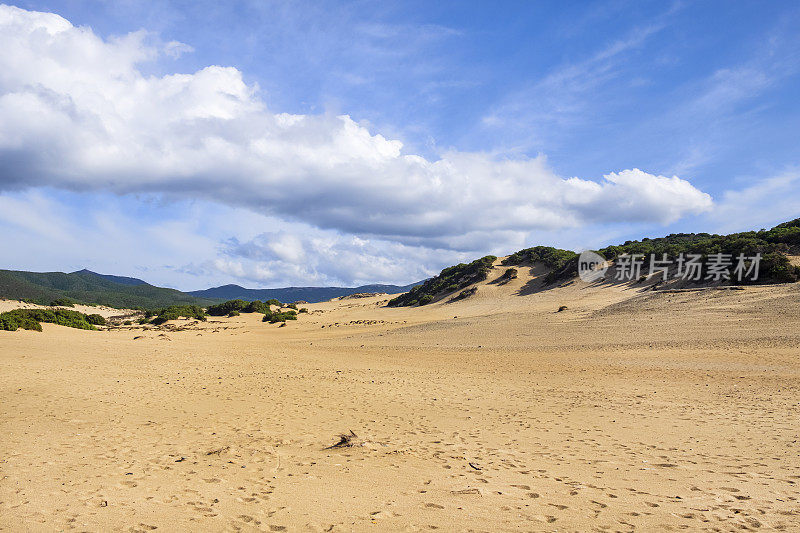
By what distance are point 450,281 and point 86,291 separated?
325 feet

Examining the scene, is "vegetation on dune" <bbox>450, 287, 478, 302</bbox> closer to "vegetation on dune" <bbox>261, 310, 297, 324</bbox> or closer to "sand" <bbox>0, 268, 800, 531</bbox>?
"vegetation on dune" <bbox>261, 310, 297, 324</bbox>

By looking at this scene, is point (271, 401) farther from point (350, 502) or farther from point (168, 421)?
point (350, 502)

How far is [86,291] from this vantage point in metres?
107

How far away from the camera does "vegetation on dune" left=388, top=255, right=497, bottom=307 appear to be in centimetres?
5431

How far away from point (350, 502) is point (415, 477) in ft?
4.12

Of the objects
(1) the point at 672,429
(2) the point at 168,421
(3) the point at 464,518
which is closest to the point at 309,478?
(3) the point at 464,518

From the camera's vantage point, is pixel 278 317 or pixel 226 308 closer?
pixel 278 317

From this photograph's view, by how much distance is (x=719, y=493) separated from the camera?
18.0 feet

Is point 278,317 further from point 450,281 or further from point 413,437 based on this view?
point 413,437

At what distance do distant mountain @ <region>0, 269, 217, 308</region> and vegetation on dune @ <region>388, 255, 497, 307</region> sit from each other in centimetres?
5413

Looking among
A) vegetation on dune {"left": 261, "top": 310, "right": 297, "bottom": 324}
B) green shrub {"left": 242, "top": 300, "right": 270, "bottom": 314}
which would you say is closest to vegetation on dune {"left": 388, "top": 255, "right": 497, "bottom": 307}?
vegetation on dune {"left": 261, "top": 310, "right": 297, "bottom": 324}

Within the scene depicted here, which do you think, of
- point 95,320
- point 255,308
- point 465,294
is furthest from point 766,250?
point 95,320

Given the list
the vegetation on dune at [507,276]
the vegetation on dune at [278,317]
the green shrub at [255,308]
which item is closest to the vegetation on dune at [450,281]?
the vegetation on dune at [507,276]

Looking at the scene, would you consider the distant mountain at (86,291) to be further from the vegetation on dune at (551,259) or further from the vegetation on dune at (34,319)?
the vegetation on dune at (551,259)
